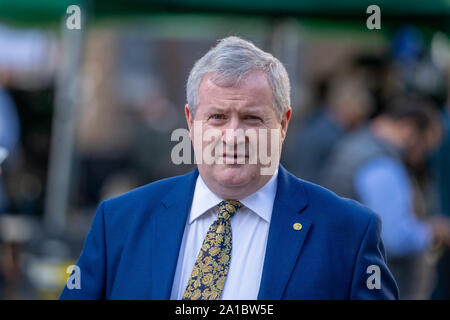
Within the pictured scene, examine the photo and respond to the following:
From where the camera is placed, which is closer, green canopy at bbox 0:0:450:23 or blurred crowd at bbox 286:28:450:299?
blurred crowd at bbox 286:28:450:299

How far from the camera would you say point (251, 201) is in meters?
2.48

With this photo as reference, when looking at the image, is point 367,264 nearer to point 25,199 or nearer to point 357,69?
point 25,199

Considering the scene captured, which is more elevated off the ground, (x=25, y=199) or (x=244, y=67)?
(x=244, y=67)

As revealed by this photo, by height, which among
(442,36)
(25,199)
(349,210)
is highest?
(442,36)

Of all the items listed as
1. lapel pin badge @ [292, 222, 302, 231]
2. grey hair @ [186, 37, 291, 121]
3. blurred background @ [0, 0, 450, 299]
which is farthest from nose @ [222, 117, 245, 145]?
blurred background @ [0, 0, 450, 299]

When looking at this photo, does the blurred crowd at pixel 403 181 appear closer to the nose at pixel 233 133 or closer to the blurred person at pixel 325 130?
the blurred person at pixel 325 130

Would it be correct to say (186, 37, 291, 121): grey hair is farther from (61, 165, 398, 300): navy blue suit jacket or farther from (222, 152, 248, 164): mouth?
(61, 165, 398, 300): navy blue suit jacket

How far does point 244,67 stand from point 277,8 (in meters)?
4.98

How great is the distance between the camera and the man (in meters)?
2.35

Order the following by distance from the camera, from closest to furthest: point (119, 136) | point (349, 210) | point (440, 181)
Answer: point (349, 210)
point (440, 181)
point (119, 136)

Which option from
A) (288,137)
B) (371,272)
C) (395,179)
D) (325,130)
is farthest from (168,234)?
(288,137)

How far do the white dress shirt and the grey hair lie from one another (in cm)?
32
